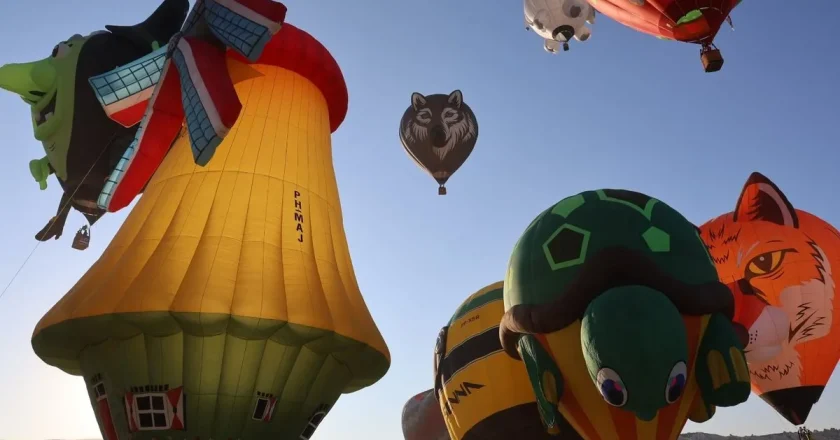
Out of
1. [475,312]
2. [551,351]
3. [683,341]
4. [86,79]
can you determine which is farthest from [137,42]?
[683,341]

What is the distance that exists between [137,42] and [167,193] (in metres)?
2.74

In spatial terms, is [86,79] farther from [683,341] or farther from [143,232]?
[683,341]

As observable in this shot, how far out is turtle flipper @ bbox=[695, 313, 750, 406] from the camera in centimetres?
622

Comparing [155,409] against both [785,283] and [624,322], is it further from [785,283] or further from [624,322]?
[785,283]

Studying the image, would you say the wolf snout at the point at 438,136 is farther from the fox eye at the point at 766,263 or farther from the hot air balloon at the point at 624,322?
the hot air balloon at the point at 624,322

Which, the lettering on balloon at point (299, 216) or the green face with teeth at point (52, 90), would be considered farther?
the green face with teeth at point (52, 90)

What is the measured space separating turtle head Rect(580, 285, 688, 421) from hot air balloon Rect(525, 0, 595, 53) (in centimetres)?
1195

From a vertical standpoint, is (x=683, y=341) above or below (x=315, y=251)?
below

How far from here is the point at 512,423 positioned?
7.98 meters

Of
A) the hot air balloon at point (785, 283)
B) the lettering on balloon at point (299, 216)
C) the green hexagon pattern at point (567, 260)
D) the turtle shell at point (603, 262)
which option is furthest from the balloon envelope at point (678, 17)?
the lettering on balloon at point (299, 216)

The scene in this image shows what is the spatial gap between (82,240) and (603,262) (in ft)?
24.5

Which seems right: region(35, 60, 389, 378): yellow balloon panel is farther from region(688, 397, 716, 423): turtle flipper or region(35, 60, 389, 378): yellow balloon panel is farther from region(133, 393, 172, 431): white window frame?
region(688, 397, 716, 423): turtle flipper

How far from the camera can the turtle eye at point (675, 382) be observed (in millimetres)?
5930

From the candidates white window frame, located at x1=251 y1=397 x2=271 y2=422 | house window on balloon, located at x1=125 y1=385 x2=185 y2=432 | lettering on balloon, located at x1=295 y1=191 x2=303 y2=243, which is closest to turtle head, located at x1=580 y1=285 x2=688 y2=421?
white window frame, located at x1=251 y1=397 x2=271 y2=422
